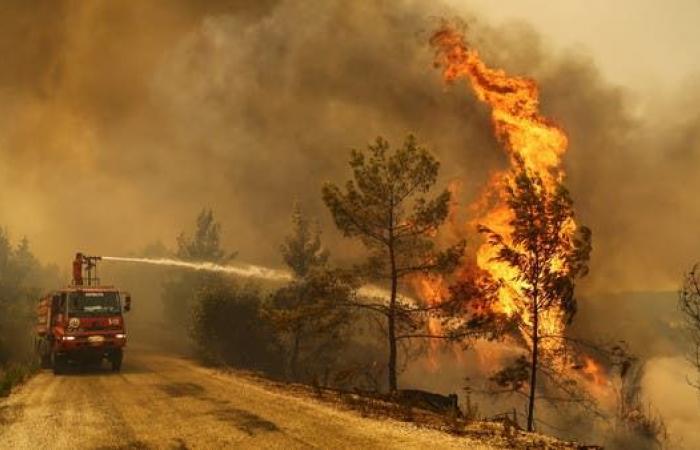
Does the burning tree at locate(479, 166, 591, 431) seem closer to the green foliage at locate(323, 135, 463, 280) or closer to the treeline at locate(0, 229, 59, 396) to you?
the green foliage at locate(323, 135, 463, 280)

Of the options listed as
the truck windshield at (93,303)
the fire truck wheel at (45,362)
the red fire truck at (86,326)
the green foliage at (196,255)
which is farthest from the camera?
the green foliage at (196,255)

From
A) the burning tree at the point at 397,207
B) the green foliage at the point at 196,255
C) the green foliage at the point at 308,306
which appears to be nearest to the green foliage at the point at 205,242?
the green foliage at the point at 196,255

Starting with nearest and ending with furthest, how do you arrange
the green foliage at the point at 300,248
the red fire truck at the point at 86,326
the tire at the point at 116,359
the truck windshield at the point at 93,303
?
the red fire truck at the point at 86,326
the truck windshield at the point at 93,303
the tire at the point at 116,359
the green foliage at the point at 300,248

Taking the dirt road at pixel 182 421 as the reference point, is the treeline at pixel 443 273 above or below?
above

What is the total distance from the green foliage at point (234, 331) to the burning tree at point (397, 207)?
1803cm

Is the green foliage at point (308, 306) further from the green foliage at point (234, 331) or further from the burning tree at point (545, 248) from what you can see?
the burning tree at point (545, 248)

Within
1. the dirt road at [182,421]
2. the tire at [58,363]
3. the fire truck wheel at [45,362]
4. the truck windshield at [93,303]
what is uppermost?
the truck windshield at [93,303]

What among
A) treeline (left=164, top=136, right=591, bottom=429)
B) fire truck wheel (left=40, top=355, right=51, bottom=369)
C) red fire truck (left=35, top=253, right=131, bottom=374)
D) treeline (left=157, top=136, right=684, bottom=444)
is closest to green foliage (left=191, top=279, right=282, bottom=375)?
treeline (left=164, top=136, right=591, bottom=429)

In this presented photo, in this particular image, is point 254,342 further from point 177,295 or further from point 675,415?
point 675,415

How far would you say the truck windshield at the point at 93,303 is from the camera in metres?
21.9

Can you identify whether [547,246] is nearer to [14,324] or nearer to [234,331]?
[234,331]

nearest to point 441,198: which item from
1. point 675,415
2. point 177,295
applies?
point 675,415

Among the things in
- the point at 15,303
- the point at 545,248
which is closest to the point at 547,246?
the point at 545,248

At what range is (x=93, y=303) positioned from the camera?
73.0 feet
